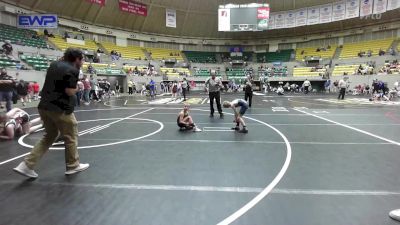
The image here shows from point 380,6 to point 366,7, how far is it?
2.08 m

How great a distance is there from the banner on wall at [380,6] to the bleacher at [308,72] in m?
10.8

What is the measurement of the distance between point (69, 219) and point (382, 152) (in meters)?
5.75

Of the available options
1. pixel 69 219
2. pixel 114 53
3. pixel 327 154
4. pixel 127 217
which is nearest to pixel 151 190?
pixel 127 217

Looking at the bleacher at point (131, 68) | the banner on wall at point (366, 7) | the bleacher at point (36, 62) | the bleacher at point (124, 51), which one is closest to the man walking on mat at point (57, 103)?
the bleacher at point (36, 62)

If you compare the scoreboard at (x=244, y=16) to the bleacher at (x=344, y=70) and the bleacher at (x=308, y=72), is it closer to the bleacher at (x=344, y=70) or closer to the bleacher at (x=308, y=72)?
the bleacher at (x=308, y=72)

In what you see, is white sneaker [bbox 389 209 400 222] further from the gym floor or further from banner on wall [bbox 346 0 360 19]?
banner on wall [bbox 346 0 360 19]

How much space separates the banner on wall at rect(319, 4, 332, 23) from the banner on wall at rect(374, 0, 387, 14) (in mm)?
7044

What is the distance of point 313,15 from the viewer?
150ft

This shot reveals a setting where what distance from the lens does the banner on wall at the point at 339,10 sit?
42.4 m

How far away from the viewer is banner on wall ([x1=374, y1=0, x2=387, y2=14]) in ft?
120

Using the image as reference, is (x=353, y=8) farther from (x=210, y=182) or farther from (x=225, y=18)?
(x=210, y=182)

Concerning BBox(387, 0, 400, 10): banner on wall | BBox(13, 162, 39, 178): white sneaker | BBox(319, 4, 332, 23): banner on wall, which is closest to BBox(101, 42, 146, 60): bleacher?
BBox(319, 4, 332, 23): banner on wall

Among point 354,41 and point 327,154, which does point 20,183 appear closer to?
point 327,154

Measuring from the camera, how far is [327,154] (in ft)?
19.8
